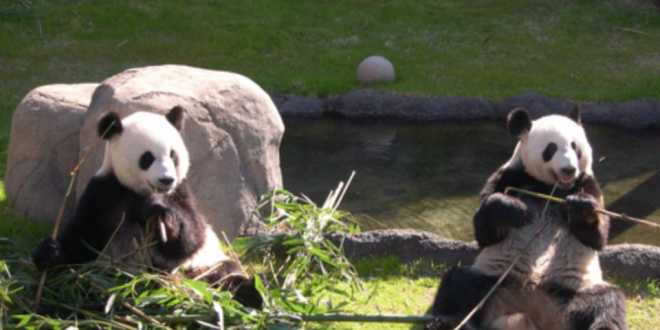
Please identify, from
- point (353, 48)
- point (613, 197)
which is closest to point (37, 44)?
point (353, 48)

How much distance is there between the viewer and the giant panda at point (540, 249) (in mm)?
4391

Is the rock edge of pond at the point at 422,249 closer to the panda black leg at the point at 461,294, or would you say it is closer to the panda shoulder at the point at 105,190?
the panda black leg at the point at 461,294

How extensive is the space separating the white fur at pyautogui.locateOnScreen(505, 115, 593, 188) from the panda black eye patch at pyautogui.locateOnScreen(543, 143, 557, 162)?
0.02 metres

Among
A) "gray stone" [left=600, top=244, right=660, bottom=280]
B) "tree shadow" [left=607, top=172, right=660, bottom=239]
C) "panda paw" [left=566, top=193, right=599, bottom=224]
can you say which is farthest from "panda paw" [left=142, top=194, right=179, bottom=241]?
"tree shadow" [left=607, top=172, right=660, bottom=239]

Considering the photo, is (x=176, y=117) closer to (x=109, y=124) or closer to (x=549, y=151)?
(x=109, y=124)

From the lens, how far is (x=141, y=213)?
4.43 meters

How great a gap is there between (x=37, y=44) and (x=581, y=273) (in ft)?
37.8

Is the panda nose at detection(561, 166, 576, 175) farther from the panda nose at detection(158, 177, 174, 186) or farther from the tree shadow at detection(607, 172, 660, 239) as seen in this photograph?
the tree shadow at detection(607, 172, 660, 239)

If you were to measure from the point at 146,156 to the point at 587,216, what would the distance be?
2.62 meters

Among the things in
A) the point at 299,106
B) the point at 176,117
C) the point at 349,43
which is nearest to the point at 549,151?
the point at 176,117

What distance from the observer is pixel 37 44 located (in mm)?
13555

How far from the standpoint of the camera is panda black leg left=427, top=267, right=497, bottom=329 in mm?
4418

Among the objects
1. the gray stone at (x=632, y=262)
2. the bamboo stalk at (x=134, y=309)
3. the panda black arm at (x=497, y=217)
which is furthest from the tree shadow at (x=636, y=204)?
the bamboo stalk at (x=134, y=309)

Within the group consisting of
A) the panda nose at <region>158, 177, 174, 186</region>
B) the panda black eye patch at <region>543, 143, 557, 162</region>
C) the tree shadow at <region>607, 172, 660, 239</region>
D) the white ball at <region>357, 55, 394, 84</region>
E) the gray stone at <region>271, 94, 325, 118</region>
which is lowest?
the gray stone at <region>271, 94, 325, 118</region>
